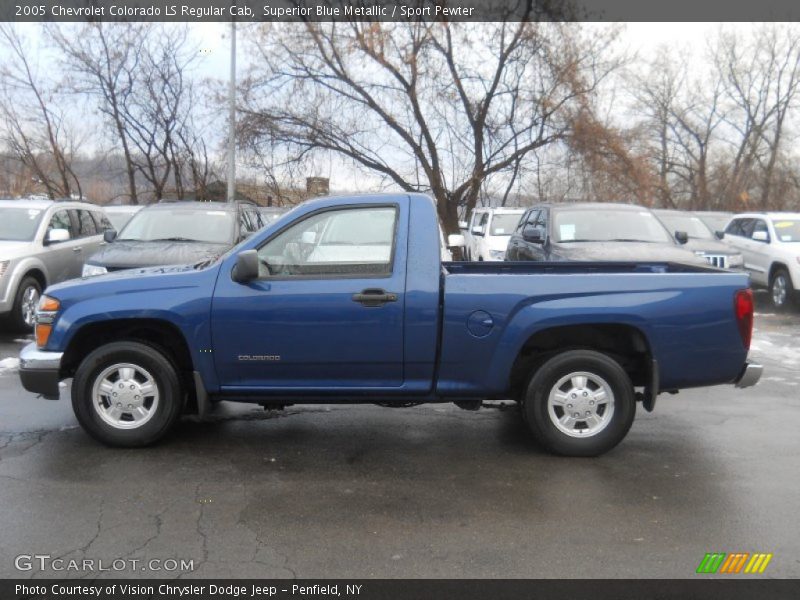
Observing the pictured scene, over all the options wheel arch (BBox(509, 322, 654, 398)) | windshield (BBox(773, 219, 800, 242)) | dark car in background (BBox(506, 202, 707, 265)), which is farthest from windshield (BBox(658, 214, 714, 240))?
wheel arch (BBox(509, 322, 654, 398))

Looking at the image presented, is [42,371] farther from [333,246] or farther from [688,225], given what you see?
[688,225]

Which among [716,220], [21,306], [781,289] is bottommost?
[21,306]

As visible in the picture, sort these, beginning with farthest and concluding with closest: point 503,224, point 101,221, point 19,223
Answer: point 503,224 → point 101,221 → point 19,223

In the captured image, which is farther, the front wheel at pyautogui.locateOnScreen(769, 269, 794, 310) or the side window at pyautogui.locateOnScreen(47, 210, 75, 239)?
the front wheel at pyautogui.locateOnScreen(769, 269, 794, 310)

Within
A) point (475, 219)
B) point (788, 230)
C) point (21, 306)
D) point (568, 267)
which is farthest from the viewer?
point (475, 219)

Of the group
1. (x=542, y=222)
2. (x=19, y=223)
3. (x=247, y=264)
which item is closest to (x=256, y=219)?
(x=19, y=223)

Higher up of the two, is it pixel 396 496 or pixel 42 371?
pixel 42 371

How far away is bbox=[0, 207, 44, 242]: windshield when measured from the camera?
10.2 metres

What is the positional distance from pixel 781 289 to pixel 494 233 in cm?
600

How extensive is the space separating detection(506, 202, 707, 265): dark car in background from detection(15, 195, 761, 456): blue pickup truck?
12.3ft

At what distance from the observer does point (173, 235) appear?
9.17 meters

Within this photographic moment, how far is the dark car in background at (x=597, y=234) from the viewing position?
885 cm

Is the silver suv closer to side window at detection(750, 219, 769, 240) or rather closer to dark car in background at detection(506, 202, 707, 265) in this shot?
dark car in background at detection(506, 202, 707, 265)

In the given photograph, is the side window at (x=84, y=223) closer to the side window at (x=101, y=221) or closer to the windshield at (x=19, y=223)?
the side window at (x=101, y=221)
